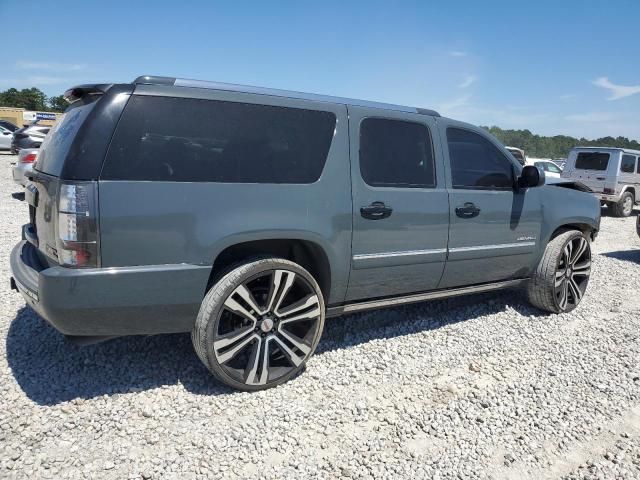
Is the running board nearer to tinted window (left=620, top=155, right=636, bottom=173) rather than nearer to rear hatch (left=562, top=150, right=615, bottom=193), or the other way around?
rear hatch (left=562, top=150, right=615, bottom=193)

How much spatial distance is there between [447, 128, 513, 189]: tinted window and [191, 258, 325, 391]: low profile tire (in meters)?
1.61

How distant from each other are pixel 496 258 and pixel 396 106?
1.57 m

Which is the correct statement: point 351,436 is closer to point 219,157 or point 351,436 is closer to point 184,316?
point 184,316

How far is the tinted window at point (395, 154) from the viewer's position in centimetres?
332

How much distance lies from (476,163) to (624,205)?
11706 millimetres

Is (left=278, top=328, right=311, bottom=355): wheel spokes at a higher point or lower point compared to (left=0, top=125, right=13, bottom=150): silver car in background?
lower

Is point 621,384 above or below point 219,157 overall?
below

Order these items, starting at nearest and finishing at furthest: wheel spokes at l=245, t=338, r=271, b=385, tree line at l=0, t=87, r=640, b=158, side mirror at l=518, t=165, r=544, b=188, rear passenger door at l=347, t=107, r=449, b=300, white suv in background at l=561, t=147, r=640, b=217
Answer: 1. wheel spokes at l=245, t=338, r=271, b=385
2. rear passenger door at l=347, t=107, r=449, b=300
3. side mirror at l=518, t=165, r=544, b=188
4. white suv in background at l=561, t=147, r=640, b=217
5. tree line at l=0, t=87, r=640, b=158

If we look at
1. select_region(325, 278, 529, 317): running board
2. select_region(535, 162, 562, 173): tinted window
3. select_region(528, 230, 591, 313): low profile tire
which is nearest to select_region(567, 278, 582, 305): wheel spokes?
select_region(528, 230, 591, 313): low profile tire

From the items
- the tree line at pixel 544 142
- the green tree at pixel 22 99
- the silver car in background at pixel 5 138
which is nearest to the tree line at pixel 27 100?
the green tree at pixel 22 99

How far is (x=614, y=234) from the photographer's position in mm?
10391

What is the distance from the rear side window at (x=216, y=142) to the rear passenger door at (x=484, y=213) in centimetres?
125

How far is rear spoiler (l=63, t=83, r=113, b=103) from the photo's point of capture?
262cm

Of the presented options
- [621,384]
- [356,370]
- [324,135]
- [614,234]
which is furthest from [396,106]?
[614,234]
